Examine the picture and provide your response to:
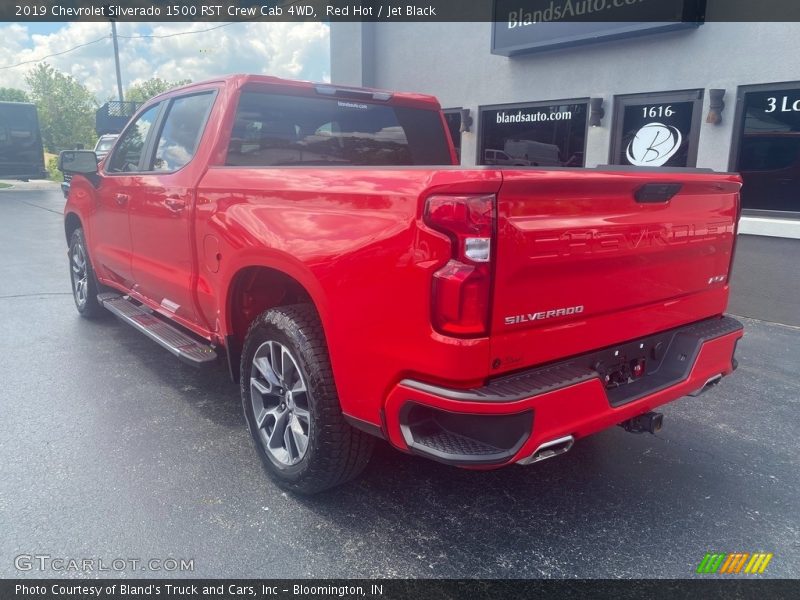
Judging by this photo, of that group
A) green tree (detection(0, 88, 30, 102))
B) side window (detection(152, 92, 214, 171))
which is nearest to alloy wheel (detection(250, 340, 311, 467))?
side window (detection(152, 92, 214, 171))

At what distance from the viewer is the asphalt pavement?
2.62 metres

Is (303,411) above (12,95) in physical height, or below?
below

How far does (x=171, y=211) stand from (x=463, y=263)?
2.41 m

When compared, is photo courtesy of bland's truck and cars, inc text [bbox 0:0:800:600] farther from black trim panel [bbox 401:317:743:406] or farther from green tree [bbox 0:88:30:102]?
green tree [bbox 0:88:30:102]

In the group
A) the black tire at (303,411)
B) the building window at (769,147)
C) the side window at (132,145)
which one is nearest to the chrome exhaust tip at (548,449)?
the black tire at (303,411)

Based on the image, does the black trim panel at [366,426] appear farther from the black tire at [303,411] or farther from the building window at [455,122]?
the building window at [455,122]

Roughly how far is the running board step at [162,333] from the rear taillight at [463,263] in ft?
6.37

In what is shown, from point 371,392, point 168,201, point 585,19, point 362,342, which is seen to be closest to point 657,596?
point 371,392

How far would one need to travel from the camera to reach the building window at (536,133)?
8.41 meters

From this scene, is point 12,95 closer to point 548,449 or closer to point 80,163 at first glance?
point 80,163

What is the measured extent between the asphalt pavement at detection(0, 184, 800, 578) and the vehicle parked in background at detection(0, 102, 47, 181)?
84.4 feet

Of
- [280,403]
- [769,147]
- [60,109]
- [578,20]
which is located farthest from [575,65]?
[60,109]

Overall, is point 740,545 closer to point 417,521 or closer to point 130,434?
point 417,521

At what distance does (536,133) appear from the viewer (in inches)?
349
